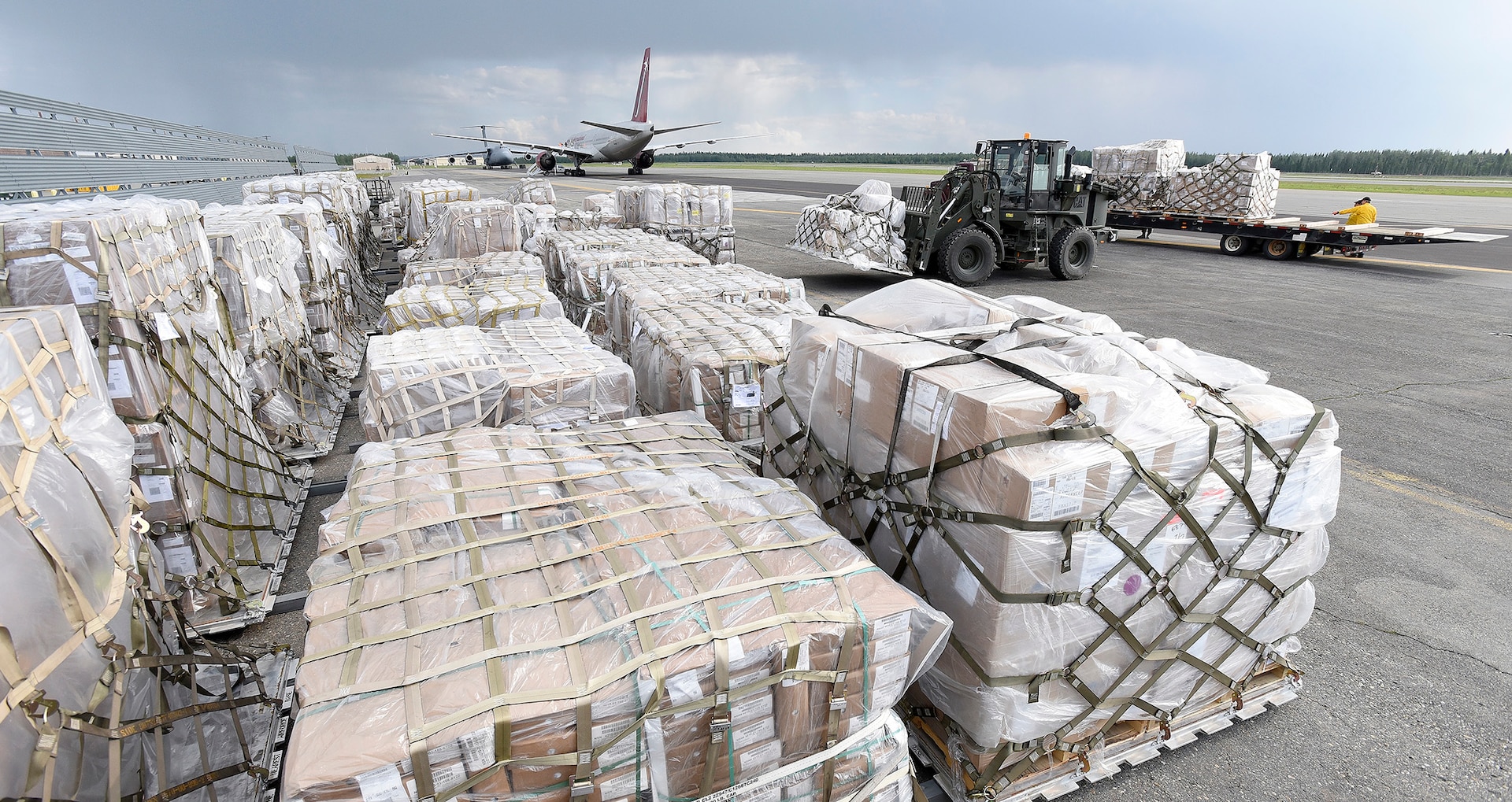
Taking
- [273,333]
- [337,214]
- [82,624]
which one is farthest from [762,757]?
[337,214]

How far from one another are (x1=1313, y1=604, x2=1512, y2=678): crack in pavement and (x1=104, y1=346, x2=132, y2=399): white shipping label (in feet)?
21.0

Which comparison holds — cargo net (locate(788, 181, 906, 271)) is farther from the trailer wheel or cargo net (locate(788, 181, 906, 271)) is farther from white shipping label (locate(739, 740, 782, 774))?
white shipping label (locate(739, 740, 782, 774))

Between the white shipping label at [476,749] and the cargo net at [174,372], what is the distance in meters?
3.03

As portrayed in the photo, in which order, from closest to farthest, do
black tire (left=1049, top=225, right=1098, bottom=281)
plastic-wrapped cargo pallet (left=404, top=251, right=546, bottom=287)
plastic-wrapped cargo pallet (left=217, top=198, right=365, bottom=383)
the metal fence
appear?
the metal fence, plastic-wrapped cargo pallet (left=404, top=251, right=546, bottom=287), plastic-wrapped cargo pallet (left=217, top=198, right=365, bottom=383), black tire (left=1049, top=225, right=1098, bottom=281)

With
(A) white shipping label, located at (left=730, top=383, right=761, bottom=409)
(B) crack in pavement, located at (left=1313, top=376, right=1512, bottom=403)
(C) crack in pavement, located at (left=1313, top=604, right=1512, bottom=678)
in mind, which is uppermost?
(A) white shipping label, located at (left=730, top=383, right=761, bottom=409)

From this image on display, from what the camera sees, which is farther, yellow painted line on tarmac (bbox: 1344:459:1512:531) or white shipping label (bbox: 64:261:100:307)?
yellow painted line on tarmac (bbox: 1344:459:1512:531)

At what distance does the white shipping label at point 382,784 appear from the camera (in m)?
1.78

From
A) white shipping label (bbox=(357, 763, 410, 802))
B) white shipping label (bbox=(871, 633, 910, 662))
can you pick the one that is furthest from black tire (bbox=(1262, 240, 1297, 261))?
white shipping label (bbox=(357, 763, 410, 802))

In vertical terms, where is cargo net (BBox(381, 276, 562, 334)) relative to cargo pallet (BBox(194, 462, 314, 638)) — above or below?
above

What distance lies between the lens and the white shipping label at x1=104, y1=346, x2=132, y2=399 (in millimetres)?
3756

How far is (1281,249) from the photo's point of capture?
18.4 metres

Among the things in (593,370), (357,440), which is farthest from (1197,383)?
(357,440)

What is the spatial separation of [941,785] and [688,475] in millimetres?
1679

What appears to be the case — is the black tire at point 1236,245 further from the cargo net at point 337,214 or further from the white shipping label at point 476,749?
the white shipping label at point 476,749
